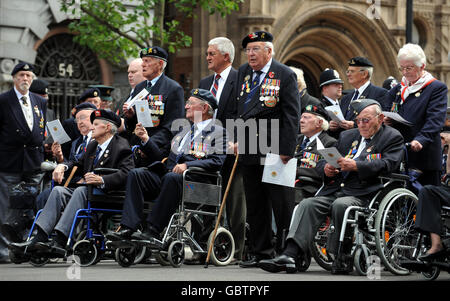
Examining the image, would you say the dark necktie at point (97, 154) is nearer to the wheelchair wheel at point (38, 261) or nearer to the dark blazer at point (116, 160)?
the dark blazer at point (116, 160)

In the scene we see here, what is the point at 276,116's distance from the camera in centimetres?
1034

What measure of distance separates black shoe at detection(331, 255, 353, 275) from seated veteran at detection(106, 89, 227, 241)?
6.09 ft

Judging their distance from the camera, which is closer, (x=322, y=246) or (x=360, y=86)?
(x=322, y=246)

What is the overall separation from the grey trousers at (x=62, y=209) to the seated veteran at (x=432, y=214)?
12.0 feet

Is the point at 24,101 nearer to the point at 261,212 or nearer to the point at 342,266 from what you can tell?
the point at 261,212

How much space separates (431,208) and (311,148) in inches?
95.0

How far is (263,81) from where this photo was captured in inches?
409

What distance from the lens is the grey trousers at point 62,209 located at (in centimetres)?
1054

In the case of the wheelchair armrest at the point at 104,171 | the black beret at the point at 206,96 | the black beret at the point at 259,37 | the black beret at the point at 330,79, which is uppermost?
the black beret at the point at 259,37

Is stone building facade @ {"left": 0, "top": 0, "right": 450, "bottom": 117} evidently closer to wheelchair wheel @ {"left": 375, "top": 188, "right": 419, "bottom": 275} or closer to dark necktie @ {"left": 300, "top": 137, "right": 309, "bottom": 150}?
dark necktie @ {"left": 300, "top": 137, "right": 309, "bottom": 150}

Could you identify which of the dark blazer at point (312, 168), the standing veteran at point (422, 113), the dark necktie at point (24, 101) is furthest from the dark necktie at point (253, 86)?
the dark necktie at point (24, 101)

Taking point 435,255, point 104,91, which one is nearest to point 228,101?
point 104,91

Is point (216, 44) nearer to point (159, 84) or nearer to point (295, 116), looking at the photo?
point (159, 84)
